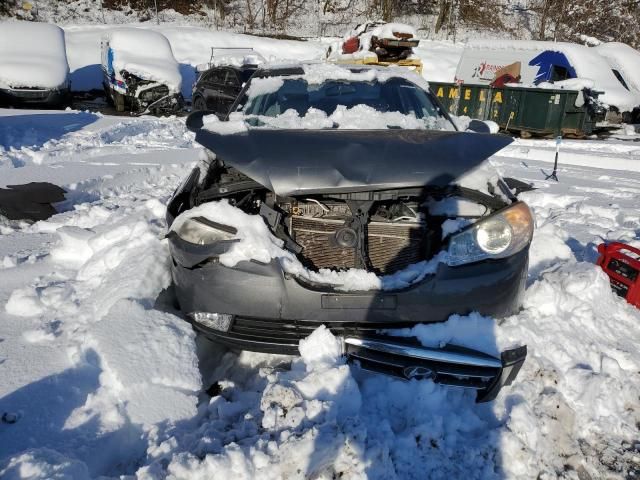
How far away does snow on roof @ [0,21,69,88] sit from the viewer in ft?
37.7

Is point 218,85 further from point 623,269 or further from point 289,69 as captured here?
point 623,269

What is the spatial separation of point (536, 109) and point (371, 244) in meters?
11.8

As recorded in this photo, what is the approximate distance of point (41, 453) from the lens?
170cm

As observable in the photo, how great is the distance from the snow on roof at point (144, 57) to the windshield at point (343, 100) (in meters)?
10.2

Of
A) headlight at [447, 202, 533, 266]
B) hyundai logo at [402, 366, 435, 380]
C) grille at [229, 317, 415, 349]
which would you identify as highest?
headlight at [447, 202, 533, 266]

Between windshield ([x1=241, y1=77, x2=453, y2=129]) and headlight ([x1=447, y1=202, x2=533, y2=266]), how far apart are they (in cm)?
130

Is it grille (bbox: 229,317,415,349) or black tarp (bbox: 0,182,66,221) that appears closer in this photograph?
grille (bbox: 229,317,415,349)

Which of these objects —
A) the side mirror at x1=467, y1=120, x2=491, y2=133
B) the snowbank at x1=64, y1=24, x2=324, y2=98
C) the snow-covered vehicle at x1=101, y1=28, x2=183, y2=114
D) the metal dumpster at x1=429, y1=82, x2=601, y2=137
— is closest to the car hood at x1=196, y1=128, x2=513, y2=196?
the side mirror at x1=467, y1=120, x2=491, y2=133

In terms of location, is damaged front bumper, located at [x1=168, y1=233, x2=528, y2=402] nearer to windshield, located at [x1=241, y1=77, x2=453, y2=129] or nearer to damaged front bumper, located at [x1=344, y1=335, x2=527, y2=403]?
damaged front bumper, located at [x1=344, y1=335, x2=527, y2=403]

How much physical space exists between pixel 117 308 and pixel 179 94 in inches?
464

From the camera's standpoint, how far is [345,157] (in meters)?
2.45

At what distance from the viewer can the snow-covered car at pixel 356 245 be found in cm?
217

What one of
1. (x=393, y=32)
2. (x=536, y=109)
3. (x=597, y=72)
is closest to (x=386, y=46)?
(x=393, y=32)

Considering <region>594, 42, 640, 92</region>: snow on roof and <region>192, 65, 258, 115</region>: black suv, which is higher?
<region>594, 42, 640, 92</region>: snow on roof
